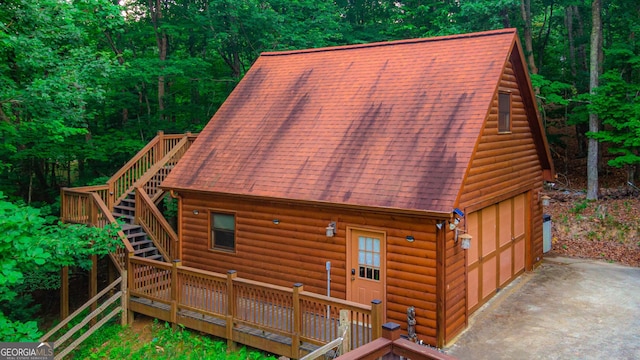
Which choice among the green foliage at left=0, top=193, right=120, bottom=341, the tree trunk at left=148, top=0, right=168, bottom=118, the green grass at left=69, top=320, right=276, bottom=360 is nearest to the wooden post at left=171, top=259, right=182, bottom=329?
the green grass at left=69, top=320, right=276, bottom=360

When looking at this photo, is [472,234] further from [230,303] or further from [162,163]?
[162,163]

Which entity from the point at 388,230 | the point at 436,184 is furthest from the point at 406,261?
the point at 436,184

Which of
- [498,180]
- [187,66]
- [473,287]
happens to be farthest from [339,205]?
[187,66]

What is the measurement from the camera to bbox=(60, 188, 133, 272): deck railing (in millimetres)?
11966

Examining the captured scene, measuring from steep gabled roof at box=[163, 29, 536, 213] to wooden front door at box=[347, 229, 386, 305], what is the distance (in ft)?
2.56

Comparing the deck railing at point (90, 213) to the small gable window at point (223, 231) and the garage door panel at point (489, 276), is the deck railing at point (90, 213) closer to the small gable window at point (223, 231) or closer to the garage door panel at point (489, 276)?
the small gable window at point (223, 231)

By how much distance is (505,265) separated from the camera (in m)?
12.1

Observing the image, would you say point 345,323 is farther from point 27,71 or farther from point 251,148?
point 27,71

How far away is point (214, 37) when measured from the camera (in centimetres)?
2064

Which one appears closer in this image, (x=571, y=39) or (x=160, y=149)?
(x=160, y=149)

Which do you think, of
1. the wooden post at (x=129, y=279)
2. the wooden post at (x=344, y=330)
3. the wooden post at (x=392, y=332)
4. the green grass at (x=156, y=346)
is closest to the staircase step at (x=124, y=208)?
the wooden post at (x=129, y=279)

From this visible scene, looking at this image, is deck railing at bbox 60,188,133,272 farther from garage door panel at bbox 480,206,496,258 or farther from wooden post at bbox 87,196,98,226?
garage door panel at bbox 480,206,496,258

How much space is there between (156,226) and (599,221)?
44.5ft

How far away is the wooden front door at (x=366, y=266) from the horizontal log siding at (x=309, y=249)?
13cm
